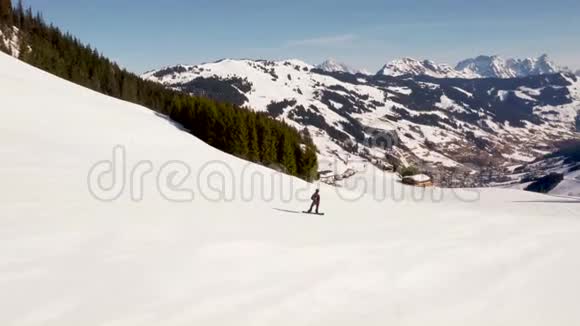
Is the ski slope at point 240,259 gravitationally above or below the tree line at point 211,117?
below

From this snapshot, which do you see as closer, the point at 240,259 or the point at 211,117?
the point at 240,259

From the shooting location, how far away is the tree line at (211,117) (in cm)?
6612

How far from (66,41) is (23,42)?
1337 cm

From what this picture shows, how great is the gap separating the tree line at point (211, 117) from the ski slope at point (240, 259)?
36624mm

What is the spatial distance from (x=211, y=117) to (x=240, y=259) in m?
55.7

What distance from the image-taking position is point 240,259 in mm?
14227

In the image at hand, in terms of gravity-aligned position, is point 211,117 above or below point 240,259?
above

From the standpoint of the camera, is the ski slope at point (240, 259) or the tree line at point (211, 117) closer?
the ski slope at point (240, 259)

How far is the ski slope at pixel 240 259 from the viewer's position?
34.8 feet

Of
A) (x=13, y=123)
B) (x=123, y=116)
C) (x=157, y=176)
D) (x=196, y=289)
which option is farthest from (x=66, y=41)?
(x=196, y=289)

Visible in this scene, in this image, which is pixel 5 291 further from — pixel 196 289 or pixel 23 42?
pixel 23 42

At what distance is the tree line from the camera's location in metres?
66.1

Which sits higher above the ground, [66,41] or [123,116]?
[66,41]

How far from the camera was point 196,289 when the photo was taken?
11.4 meters
